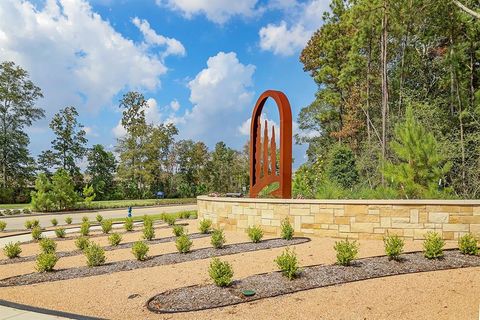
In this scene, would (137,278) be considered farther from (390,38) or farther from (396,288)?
(390,38)

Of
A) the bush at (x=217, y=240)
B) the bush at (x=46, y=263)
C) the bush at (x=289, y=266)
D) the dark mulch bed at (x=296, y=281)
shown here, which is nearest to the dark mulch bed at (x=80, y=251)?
the bush at (x=46, y=263)

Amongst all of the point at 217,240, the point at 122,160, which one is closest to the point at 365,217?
the point at 217,240

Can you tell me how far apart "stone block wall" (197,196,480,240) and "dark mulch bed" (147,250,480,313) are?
1091mm

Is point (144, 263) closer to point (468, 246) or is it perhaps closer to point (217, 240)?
point (217, 240)

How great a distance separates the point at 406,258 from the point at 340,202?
A: 2213 millimetres

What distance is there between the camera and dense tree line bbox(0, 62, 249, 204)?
3547 centimetres

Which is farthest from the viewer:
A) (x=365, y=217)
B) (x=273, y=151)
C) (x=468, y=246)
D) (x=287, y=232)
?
(x=273, y=151)

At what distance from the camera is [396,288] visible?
4918 millimetres

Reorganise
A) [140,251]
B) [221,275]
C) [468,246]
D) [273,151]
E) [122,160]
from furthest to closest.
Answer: [122,160] → [273,151] → [140,251] → [468,246] → [221,275]

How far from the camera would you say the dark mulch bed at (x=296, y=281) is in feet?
15.3

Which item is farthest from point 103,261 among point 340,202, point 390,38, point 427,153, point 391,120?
point 390,38

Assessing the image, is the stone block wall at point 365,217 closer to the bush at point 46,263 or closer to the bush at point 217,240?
the bush at point 217,240

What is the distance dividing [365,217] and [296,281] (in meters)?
3.42

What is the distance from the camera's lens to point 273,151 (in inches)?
468
